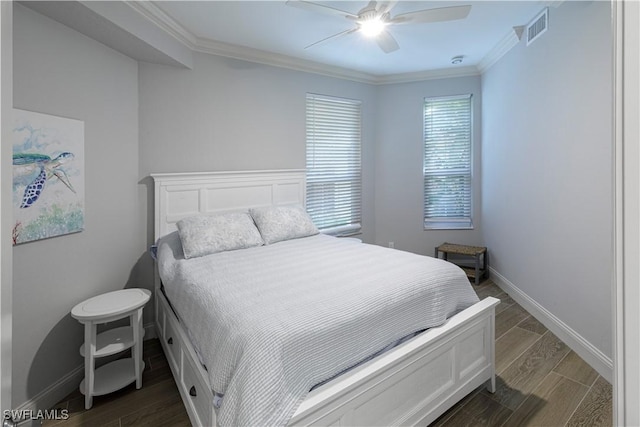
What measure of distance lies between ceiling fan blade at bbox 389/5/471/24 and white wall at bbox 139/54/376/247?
1.67 metres

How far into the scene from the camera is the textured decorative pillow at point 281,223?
3045 mm

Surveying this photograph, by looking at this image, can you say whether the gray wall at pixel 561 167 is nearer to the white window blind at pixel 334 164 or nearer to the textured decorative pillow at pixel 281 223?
the white window blind at pixel 334 164

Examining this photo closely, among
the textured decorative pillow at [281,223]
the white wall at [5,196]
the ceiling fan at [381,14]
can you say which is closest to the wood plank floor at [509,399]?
the textured decorative pillow at [281,223]

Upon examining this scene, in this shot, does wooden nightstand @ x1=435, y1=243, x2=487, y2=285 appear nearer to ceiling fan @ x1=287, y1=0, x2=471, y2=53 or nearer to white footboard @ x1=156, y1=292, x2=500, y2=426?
white footboard @ x1=156, y1=292, x2=500, y2=426

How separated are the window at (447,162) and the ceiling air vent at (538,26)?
1358 millimetres

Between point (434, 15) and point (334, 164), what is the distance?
222 centimetres

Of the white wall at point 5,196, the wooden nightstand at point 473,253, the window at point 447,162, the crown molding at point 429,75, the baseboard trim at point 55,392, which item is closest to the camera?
the white wall at point 5,196

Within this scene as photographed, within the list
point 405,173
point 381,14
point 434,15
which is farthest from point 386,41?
point 405,173

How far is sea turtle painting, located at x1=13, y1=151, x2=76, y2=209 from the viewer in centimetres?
197

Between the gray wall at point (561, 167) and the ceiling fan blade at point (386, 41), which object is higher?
the ceiling fan blade at point (386, 41)

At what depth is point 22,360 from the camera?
199 cm

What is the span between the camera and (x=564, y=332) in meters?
2.71

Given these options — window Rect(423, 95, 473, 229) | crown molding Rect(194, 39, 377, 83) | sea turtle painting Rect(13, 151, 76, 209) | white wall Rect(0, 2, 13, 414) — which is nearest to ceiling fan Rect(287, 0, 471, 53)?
crown molding Rect(194, 39, 377, 83)

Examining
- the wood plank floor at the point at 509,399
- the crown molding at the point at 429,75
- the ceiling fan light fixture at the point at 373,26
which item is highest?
the crown molding at the point at 429,75
